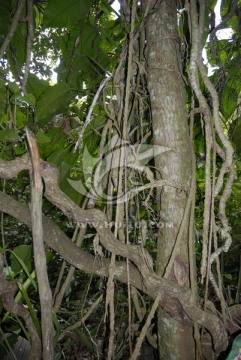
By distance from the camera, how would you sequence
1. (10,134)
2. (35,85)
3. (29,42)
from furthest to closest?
(35,85)
(29,42)
(10,134)

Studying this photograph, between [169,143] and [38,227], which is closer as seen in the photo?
[38,227]

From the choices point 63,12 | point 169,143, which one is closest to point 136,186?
point 169,143

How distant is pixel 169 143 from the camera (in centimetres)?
80

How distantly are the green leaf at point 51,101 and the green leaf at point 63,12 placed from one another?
0.72 ft

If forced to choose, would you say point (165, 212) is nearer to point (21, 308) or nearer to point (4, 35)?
point (21, 308)

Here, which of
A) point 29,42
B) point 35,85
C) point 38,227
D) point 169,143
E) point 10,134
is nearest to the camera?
point 38,227

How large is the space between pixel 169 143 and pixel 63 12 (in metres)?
0.62

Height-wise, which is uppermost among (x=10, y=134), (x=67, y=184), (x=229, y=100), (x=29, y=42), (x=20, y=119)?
(x=29, y=42)

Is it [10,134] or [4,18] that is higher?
[4,18]

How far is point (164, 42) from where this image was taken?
835 millimetres

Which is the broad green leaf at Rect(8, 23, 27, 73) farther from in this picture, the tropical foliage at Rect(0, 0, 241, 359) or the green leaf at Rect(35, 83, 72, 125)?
the green leaf at Rect(35, 83, 72, 125)

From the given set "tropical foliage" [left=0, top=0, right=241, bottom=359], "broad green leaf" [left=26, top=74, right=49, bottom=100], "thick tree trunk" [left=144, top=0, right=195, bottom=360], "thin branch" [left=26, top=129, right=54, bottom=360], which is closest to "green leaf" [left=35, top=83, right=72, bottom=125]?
"tropical foliage" [left=0, top=0, right=241, bottom=359]

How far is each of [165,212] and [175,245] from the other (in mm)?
92

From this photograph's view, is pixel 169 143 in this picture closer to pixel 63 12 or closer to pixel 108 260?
pixel 108 260
